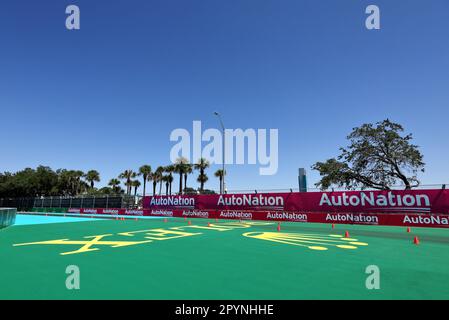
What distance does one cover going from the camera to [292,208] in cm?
2069

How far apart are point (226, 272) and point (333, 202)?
50.2 ft

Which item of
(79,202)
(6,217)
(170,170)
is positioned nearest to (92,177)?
(170,170)

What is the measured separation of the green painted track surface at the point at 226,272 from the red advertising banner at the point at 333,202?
8.61m

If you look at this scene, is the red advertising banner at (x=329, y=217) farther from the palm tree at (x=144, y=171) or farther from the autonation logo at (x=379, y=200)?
the palm tree at (x=144, y=171)

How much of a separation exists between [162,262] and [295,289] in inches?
135

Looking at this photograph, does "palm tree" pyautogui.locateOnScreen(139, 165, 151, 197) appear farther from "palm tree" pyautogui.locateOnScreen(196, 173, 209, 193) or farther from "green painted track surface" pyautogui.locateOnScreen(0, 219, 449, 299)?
"green painted track surface" pyautogui.locateOnScreen(0, 219, 449, 299)

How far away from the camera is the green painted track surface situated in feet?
14.3

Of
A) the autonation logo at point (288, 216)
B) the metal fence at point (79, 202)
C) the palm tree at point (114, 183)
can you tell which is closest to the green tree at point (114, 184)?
the palm tree at point (114, 183)

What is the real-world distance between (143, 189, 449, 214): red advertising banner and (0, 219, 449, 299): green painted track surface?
8.61 meters

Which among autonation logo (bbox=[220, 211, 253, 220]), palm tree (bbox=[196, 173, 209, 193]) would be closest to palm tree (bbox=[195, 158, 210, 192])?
palm tree (bbox=[196, 173, 209, 193])

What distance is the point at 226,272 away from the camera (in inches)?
223

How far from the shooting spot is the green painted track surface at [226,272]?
4363 millimetres
